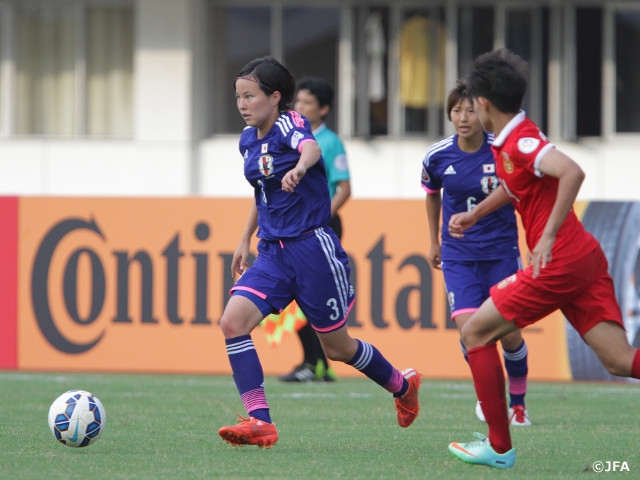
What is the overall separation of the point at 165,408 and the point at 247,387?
2.28 meters

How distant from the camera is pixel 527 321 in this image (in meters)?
5.29

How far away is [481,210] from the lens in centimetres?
592

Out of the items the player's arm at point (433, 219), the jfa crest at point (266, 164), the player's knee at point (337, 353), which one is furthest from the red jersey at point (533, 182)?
the player's arm at point (433, 219)

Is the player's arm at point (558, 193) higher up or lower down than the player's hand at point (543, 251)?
higher up

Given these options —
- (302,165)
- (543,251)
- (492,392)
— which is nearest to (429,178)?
(302,165)

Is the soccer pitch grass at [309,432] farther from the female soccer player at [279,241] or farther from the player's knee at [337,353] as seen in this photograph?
the female soccer player at [279,241]

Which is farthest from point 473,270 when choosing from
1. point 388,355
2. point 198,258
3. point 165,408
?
point 198,258

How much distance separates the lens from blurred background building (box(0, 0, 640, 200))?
60.1ft

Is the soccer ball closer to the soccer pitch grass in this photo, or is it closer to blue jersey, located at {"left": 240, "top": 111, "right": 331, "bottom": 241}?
the soccer pitch grass

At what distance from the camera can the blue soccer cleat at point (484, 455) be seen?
5391mm

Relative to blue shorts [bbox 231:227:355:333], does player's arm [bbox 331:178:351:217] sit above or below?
above

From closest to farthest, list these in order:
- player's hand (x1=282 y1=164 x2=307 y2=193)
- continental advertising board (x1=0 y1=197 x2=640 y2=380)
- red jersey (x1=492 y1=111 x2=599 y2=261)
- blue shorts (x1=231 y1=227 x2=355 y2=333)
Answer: red jersey (x1=492 y1=111 x2=599 y2=261) < player's hand (x1=282 y1=164 x2=307 y2=193) < blue shorts (x1=231 y1=227 x2=355 y2=333) < continental advertising board (x1=0 y1=197 x2=640 y2=380)

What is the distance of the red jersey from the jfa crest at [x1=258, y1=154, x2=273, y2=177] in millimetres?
1323

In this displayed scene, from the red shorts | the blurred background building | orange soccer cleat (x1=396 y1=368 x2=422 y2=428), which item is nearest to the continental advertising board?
orange soccer cleat (x1=396 y1=368 x2=422 y2=428)
